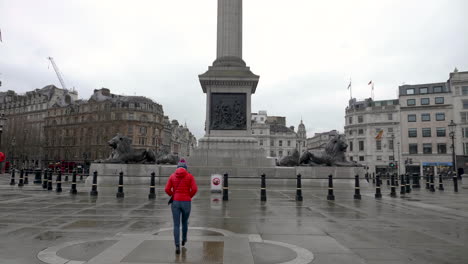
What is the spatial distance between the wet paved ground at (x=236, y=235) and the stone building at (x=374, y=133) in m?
79.5

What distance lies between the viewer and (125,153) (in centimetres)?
2269

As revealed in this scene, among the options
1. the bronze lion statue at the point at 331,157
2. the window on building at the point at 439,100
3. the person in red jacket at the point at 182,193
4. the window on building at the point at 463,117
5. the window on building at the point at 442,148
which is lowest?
the person in red jacket at the point at 182,193

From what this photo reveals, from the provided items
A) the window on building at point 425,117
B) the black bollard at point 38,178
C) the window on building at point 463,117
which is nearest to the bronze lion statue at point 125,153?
the black bollard at point 38,178

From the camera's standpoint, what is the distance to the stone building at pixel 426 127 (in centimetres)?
7238

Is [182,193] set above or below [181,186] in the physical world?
below

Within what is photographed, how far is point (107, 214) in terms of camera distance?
31.5ft

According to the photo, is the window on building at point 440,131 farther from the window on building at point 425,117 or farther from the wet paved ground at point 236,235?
the wet paved ground at point 236,235

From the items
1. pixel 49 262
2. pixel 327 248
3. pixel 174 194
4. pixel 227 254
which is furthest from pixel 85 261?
pixel 327 248

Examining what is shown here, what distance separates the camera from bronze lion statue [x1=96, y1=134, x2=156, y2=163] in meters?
22.5

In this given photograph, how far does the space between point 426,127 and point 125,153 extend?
237 ft

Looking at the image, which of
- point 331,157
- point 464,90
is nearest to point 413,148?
point 464,90

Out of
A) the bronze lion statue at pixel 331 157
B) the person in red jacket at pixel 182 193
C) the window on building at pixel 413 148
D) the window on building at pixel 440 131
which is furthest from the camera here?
the window on building at pixel 413 148

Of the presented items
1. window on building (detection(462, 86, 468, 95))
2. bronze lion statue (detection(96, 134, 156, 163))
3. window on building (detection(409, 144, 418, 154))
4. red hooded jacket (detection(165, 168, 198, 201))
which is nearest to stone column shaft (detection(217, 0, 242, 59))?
bronze lion statue (detection(96, 134, 156, 163))

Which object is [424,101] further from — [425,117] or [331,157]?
[331,157]
